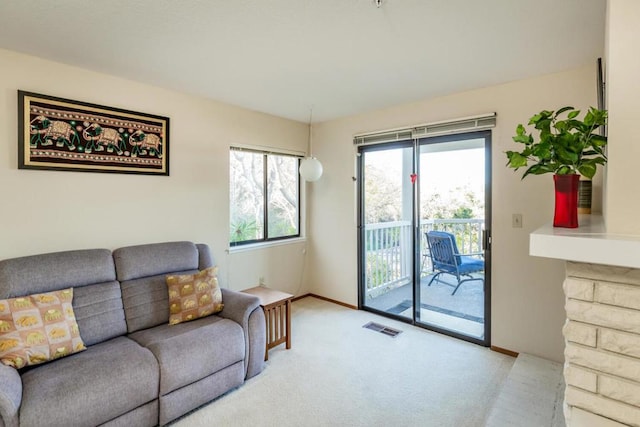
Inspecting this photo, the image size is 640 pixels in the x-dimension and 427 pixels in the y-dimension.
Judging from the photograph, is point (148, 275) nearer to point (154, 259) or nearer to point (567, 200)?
point (154, 259)

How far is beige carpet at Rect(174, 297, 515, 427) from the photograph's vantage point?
2.08 m

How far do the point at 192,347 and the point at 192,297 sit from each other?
1.64ft

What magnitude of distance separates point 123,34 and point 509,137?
3.09 m

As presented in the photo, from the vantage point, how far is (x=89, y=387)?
1.70m

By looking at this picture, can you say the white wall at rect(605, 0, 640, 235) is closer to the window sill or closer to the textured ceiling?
the textured ceiling

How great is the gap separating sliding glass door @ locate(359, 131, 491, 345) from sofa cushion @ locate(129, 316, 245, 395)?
6.73 feet

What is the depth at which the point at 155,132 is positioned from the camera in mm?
2986

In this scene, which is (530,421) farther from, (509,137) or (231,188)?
(231,188)

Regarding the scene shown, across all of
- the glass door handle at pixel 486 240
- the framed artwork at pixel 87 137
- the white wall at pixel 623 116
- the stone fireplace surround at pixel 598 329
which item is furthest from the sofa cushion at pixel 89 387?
the glass door handle at pixel 486 240

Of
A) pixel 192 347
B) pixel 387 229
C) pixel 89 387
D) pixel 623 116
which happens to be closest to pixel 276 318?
pixel 192 347

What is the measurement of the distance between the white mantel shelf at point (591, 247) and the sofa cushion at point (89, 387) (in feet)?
7.05

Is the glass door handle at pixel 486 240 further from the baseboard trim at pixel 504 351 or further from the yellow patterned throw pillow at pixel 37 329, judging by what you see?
the yellow patterned throw pillow at pixel 37 329

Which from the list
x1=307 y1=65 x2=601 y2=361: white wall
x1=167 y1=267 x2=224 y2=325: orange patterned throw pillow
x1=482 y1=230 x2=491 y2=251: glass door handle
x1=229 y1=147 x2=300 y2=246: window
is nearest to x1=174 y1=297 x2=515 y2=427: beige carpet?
x1=307 y1=65 x2=601 y2=361: white wall

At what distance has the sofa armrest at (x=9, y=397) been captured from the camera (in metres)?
1.46
